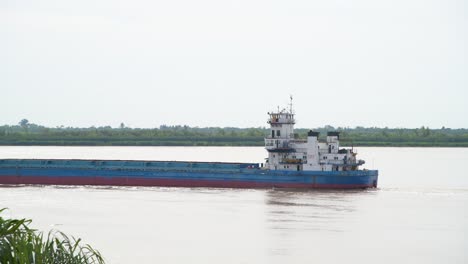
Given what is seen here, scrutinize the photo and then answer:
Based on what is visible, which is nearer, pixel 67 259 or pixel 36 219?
pixel 67 259

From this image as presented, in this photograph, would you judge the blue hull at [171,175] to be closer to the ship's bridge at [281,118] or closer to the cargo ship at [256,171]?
the cargo ship at [256,171]

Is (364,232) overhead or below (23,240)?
below

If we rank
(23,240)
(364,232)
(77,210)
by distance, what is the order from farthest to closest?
1. (77,210)
2. (364,232)
3. (23,240)

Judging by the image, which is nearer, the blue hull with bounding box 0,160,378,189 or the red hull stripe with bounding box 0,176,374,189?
the blue hull with bounding box 0,160,378,189

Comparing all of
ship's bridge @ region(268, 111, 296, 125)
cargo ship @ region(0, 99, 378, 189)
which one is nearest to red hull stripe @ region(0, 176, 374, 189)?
cargo ship @ region(0, 99, 378, 189)

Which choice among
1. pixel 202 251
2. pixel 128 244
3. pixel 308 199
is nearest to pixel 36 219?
pixel 128 244

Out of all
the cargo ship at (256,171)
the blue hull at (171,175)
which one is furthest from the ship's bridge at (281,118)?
the blue hull at (171,175)

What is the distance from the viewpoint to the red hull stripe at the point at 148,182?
54266 millimetres

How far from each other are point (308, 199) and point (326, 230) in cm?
1273

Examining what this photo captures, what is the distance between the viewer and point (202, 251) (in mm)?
31375

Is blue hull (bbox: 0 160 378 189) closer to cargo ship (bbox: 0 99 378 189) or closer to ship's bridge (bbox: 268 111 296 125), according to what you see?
cargo ship (bbox: 0 99 378 189)

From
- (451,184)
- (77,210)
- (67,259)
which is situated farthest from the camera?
(451,184)

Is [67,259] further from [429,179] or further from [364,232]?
[429,179]

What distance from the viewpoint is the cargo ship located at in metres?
54.2
